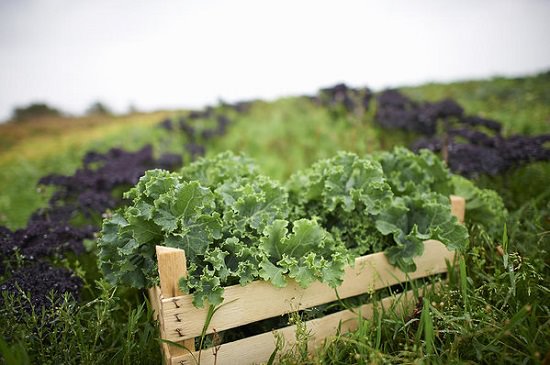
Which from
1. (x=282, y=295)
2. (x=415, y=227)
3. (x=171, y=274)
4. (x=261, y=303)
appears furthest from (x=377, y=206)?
(x=171, y=274)

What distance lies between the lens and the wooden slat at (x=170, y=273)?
2107 mm

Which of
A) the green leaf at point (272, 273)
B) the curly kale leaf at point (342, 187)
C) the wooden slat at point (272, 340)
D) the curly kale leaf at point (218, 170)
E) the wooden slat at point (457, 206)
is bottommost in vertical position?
the wooden slat at point (272, 340)

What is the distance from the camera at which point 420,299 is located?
8.68ft

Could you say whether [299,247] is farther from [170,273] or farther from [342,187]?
[170,273]

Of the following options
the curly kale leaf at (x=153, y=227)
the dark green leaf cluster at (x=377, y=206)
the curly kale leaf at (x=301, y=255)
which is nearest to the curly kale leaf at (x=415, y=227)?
the dark green leaf cluster at (x=377, y=206)

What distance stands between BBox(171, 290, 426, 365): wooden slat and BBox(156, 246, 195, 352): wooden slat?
163 mm

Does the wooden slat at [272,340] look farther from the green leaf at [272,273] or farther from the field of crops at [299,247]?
the green leaf at [272,273]

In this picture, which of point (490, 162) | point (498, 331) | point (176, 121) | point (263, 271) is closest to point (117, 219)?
point (263, 271)

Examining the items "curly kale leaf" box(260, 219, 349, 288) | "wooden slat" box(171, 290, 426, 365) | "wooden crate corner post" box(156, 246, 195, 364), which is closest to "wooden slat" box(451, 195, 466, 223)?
"wooden slat" box(171, 290, 426, 365)

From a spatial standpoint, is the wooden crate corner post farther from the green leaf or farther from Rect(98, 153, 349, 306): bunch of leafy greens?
the green leaf

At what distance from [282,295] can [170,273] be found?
2.31 ft

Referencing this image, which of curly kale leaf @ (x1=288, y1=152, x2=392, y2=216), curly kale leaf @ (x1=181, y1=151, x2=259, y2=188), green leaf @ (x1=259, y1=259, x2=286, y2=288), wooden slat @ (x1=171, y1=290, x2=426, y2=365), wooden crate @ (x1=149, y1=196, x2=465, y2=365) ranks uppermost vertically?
curly kale leaf @ (x1=181, y1=151, x2=259, y2=188)

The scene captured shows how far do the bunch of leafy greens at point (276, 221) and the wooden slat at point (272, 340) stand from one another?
281mm

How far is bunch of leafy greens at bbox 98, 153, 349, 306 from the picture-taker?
227 centimetres
